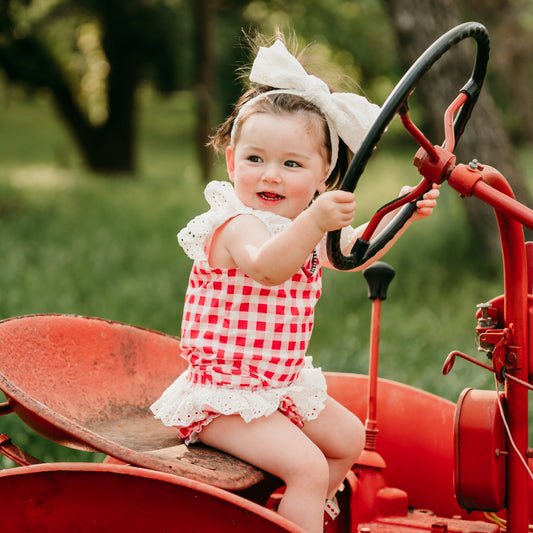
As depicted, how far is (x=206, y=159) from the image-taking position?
11477 mm

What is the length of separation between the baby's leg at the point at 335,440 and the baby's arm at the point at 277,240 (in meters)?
0.40

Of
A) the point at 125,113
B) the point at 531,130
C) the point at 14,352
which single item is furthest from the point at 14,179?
the point at 531,130

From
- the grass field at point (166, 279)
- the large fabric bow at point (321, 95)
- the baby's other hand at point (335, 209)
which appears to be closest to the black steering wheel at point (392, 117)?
the baby's other hand at point (335, 209)

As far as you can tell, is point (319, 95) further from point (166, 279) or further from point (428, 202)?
point (166, 279)

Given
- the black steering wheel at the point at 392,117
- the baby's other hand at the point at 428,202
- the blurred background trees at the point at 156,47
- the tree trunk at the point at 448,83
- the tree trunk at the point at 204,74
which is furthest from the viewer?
the blurred background trees at the point at 156,47

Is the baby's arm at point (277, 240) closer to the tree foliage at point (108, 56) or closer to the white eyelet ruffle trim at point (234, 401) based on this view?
the white eyelet ruffle trim at point (234, 401)

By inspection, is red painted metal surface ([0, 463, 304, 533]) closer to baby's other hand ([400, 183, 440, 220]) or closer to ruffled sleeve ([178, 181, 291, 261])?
ruffled sleeve ([178, 181, 291, 261])

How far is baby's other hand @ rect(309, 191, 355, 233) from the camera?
150 centimetres

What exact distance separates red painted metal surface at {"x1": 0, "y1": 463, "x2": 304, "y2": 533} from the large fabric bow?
2.91ft

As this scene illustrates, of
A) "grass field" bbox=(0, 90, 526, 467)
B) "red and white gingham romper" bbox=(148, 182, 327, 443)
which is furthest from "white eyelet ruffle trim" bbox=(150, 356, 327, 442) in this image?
"grass field" bbox=(0, 90, 526, 467)

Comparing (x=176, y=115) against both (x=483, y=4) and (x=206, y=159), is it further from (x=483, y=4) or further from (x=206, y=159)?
(x=206, y=159)

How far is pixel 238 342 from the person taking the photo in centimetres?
181

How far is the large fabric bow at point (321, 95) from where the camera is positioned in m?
1.87

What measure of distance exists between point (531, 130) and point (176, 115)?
12.5 metres
